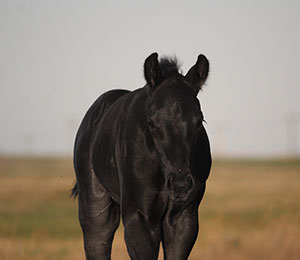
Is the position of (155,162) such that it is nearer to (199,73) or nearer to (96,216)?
(199,73)

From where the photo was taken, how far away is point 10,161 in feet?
236

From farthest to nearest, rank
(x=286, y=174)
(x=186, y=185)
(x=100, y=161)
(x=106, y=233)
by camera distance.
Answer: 1. (x=286, y=174)
2. (x=106, y=233)
3. (x=100, y=161)
4. (x=186, y=185)

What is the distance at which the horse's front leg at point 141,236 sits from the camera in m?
5.66

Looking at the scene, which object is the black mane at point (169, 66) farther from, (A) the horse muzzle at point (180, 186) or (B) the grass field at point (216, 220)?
(B) the grass field at point (216, 220)

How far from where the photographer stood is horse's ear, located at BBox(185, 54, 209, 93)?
556 centimetres

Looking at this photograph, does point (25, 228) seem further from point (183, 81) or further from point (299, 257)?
point (183, 81)

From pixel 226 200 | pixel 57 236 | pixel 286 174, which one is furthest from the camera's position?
pixel 286 174

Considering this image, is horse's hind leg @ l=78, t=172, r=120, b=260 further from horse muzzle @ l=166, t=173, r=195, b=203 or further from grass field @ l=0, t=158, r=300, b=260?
grass field @ l=0, t=158, r=300, b=260

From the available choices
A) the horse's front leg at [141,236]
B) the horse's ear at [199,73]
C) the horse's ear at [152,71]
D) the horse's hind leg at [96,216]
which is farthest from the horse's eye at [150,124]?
the horse's hind leg at [96,216]

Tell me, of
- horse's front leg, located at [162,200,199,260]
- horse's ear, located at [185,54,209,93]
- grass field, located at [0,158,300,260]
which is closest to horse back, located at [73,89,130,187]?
horse's front leg, located at [162,200,199,260]

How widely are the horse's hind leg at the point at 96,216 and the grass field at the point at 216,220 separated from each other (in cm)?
269

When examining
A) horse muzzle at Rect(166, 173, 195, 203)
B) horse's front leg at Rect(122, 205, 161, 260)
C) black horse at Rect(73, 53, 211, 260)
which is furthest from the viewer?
horse's front leg at Rect(122, 205, 161, 260)

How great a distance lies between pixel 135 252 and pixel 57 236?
72.5 feet

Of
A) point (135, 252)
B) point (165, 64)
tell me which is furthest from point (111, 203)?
point (165, 64)
